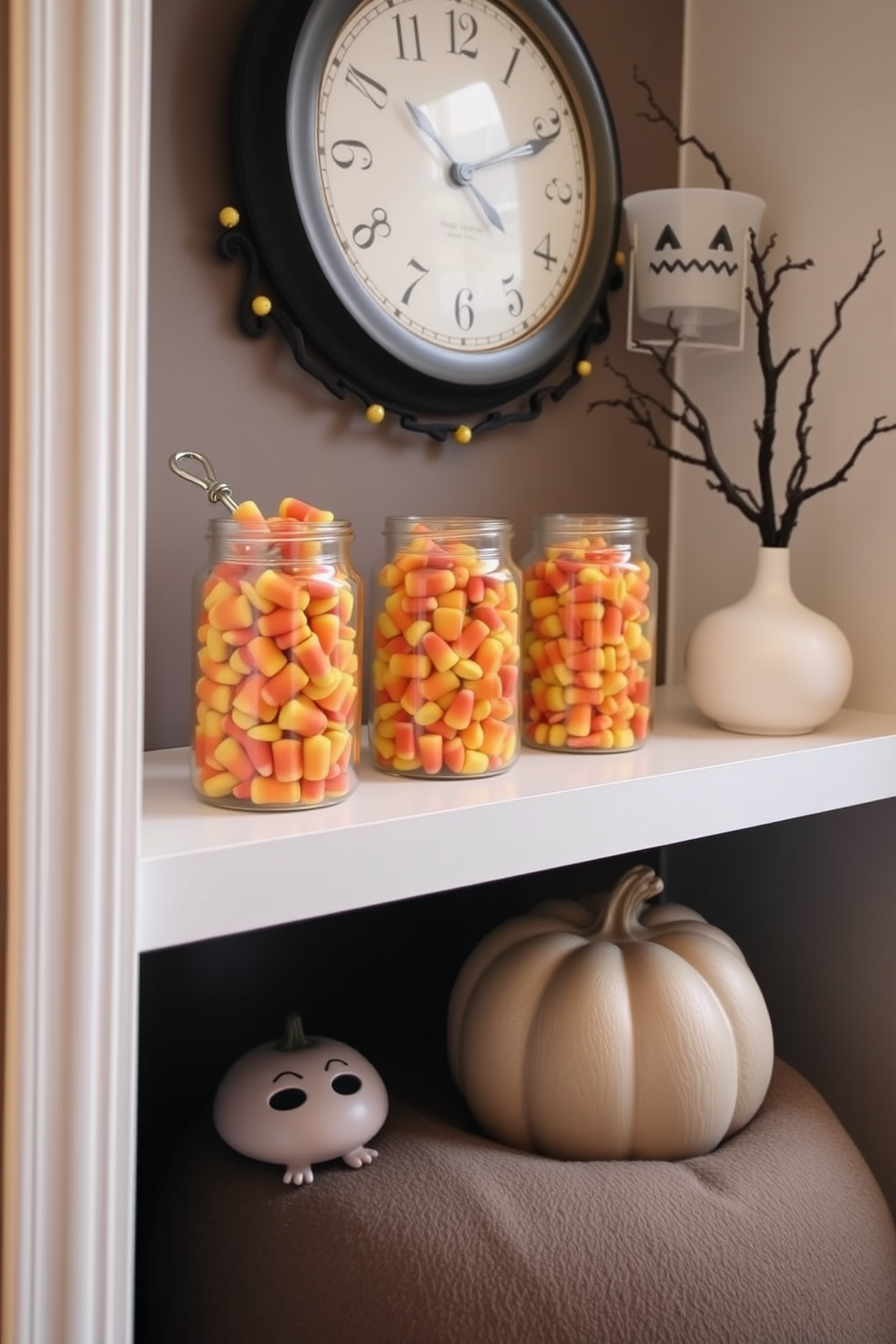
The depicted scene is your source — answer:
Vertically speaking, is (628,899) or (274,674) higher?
(274,674)

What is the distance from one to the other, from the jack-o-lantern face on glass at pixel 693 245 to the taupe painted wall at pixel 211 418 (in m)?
0.22

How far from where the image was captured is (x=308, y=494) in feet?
4.08

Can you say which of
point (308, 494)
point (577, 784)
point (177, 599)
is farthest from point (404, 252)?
point (577, 784)

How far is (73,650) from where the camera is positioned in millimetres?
726

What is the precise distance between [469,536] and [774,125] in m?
0.73

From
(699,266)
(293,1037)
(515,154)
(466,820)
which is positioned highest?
(515,154)

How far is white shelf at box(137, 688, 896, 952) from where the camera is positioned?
831 mm

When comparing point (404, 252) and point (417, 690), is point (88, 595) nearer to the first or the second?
point (417, 690)

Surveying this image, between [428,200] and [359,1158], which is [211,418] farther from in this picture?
[359,1158]

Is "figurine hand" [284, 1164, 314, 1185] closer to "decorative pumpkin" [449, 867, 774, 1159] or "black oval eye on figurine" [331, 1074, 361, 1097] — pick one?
"black oval eye on figurine" [331, 1074, 361, 1097]

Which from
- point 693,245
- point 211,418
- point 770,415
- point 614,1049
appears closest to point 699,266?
point 693,245

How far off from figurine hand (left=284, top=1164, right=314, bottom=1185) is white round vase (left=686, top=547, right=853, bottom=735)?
0.60 metres

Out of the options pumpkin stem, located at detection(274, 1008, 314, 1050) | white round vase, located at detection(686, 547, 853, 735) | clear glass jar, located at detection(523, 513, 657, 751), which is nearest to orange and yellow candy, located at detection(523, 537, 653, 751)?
clear glass jar, located at detection(523, 513, 657, 751)

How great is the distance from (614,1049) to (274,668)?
46 centimetres
